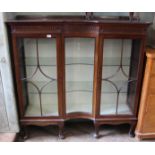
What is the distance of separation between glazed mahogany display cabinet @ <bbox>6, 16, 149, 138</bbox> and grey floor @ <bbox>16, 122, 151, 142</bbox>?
0.10 m

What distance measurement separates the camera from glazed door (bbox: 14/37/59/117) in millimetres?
1722

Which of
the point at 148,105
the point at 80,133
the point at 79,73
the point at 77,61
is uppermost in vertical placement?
the point at 77,61

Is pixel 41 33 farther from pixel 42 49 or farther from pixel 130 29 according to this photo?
pixel 130 29

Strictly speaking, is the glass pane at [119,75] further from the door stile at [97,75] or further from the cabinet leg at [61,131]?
the cabinet leg at [61,131]

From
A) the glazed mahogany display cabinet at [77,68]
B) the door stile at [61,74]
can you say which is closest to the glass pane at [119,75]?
the glazed mahogany display cabinet at [77,68]

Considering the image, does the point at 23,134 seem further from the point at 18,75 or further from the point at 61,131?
the point at 18,75

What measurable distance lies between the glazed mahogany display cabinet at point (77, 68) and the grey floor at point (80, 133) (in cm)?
10

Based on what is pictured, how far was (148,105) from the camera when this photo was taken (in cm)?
178

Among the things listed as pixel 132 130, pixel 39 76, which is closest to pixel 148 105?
pixel 132 130

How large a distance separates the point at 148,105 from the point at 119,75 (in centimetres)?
37

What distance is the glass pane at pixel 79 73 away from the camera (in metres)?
1.76

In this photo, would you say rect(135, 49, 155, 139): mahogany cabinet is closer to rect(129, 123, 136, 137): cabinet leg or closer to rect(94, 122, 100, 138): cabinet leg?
rect(129, 123, 136, 137): cabinet leg

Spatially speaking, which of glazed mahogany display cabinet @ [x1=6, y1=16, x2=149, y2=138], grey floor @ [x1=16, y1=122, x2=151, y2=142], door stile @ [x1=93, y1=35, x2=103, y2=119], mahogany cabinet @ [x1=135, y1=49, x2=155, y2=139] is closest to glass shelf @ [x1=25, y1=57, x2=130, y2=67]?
glazed mahogany display cabinet @ [x1=6, y1=16, x2=149, y2=138]

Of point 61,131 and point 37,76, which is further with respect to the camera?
point 61,131
